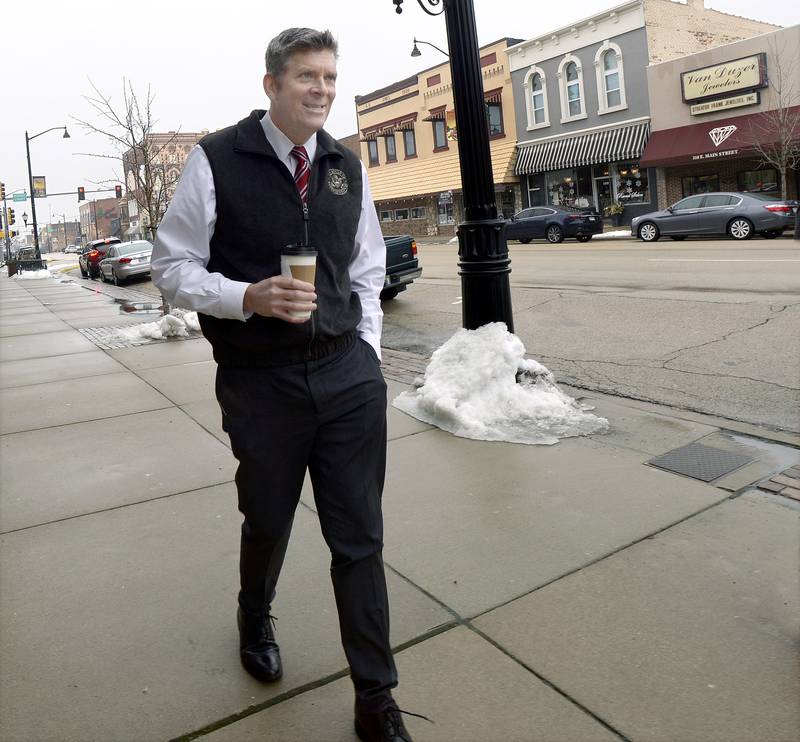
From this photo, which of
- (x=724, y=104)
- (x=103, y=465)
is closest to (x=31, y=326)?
(x=103, y=465)

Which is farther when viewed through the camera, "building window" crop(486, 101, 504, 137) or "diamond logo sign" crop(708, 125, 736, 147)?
"building window" crop(486, 101, 504, 137)

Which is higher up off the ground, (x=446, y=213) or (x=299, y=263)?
(x=446, y=213)

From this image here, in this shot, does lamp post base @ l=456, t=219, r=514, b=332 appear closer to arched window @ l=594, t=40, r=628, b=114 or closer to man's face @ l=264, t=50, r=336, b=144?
man's face @ l=264, t=50, r=336, b=144

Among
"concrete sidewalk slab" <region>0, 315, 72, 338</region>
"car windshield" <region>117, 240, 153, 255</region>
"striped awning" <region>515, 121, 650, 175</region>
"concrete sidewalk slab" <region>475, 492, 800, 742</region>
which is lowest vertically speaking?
"concrete sidewalk slab" <region>475, 492, 800, 742</region>

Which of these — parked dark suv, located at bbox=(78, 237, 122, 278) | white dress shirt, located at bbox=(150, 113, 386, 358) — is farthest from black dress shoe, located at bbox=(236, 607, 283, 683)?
parked dark suv, located at bbox=(78, 237, 122, 278)

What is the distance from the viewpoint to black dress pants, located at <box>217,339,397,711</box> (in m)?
2.22

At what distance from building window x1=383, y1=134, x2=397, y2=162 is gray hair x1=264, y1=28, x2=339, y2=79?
1632 inches

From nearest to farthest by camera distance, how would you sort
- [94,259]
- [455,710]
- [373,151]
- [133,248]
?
1. [455,710]
2. [133,248]
3. [94,259]
4. [373,151]

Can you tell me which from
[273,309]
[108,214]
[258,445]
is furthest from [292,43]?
[108,214]

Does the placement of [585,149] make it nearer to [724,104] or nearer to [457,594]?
[724,104]

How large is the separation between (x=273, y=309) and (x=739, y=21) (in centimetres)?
3692

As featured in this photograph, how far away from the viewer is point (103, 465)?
4.93m

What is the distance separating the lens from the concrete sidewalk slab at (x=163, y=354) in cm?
849

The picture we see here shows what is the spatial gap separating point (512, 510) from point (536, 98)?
32.3m
